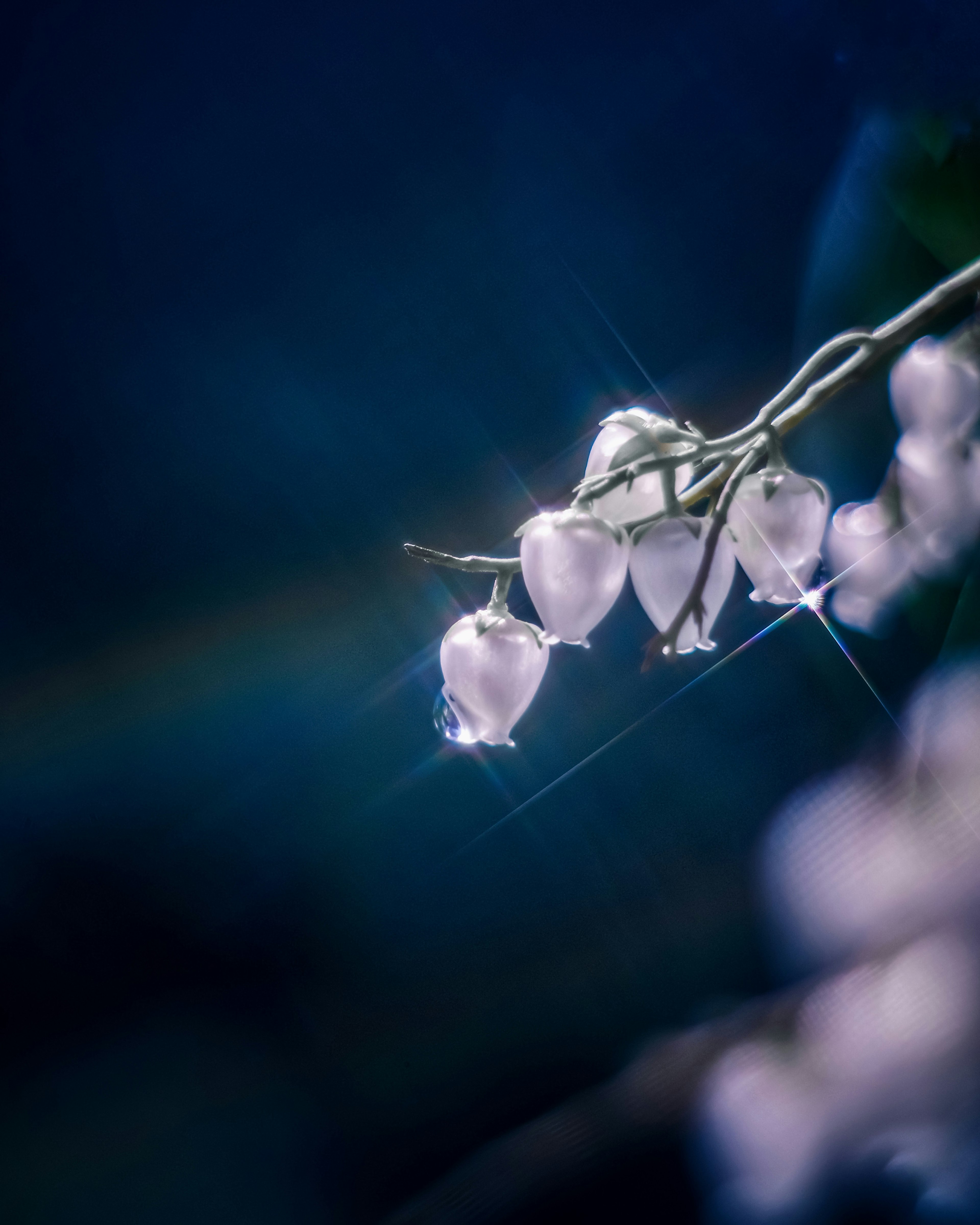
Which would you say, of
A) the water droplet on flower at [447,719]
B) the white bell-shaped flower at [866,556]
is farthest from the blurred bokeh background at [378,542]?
the water droplet on flower at [447,719]

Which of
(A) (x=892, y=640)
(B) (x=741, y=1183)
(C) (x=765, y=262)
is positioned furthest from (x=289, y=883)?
(C) (x=765, y=262)

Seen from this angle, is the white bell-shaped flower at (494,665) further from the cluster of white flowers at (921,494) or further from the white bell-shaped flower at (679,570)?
the cluster of white flowers at (921,494)

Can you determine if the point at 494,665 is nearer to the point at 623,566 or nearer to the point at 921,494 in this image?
the point at 623,566

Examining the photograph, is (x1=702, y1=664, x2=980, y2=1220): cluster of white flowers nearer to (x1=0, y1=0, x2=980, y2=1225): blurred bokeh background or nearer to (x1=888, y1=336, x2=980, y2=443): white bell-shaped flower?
(x1=0, y1=0, x2=980, y2=1225): blurred bokeh background

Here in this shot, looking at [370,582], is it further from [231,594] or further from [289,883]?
[289,883]

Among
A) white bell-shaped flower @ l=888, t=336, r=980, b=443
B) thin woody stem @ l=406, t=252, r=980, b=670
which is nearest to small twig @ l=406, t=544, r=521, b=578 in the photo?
thin woody stem @ l=406, t=252, r=980, b=670

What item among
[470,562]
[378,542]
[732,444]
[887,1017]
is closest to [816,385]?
[732,444]

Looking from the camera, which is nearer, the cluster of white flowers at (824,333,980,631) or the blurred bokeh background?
the cluster of white flowers at (824,333,980,631)
